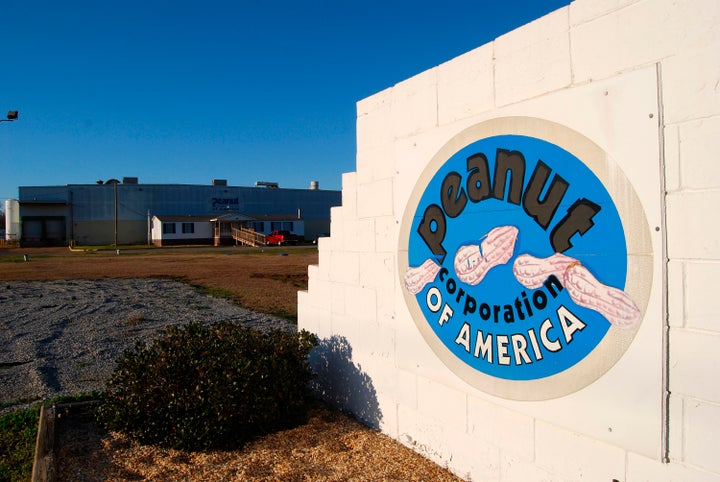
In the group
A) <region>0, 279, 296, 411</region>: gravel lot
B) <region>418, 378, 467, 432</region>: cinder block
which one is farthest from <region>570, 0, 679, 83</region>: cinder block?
<region>0, 279, 296, 411</region>: gravel lot

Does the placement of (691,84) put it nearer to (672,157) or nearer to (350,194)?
(672,157)

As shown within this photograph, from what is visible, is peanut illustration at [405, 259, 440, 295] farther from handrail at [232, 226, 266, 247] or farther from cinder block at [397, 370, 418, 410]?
handrail at [232, 226, 266, 247]

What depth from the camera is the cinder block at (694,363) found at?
2.63 m

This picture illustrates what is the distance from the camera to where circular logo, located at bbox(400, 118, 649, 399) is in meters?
3.16

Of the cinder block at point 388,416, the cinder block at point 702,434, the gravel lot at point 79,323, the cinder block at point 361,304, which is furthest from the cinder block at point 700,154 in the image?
the gravel lot at point 79,323

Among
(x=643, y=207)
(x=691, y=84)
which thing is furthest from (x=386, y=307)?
(x=691, y=84)

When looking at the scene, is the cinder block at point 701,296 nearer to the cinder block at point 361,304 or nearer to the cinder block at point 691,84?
the cinder block at point 691,84

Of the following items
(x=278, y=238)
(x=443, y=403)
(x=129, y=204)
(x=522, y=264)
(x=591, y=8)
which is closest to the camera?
(x=591, y=8)

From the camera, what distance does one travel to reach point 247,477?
14.1 ft

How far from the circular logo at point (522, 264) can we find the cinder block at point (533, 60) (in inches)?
9.7

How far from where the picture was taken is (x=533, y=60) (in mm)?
3660

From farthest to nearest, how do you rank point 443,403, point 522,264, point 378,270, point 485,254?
point 378,270
point 443,403
point 485,254
point 522,264

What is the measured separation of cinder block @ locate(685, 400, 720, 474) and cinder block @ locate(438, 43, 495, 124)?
232 centimetres

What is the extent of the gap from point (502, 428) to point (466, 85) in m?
2.55
